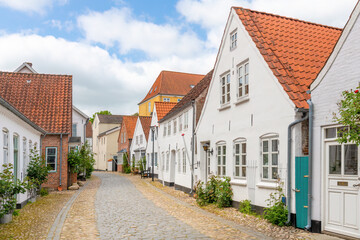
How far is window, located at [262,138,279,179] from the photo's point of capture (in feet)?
34.2

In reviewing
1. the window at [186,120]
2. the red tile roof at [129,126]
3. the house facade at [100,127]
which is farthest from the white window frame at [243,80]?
the house facade at [100,127]

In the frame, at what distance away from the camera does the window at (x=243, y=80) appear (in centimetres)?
1234

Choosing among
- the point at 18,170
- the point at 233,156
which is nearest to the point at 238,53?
the point at 233,156

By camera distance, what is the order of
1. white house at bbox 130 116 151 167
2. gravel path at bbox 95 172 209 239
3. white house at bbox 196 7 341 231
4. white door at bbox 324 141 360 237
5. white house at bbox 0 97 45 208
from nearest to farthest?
1. white door at bbox 324 141 360 237
2. gravel path at bbox 95 172 209 239
3. white house at bbox 196 7 341 231
4. white house at bbox 0 97 45 208
5. white house at bbox 130 116 151 167

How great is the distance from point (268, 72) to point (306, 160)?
2.91 meters

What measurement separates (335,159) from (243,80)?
16.1 ft

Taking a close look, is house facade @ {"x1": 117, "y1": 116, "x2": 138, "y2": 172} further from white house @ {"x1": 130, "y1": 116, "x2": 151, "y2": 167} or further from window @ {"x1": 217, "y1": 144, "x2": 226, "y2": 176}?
window @ {"x1": 217, "y1": 144, "x2": 226, "y2": 176}

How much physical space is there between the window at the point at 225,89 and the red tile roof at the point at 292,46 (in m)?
2.24

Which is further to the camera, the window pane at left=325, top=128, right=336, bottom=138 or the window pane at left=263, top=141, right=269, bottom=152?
the window pane at left=263, top=141, right=269, bottom=152

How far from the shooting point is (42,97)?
77.0 ft

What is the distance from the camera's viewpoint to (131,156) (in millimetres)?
44156

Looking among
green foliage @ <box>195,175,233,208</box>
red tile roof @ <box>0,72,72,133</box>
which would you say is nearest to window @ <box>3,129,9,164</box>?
green foliage @ <box>195,175,233,208</box>

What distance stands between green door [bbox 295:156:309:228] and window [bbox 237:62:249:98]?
3.71m

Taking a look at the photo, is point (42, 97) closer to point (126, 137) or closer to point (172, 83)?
point (126, 137)
